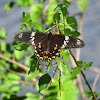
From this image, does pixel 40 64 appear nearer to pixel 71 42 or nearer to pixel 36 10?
pixel 71 42

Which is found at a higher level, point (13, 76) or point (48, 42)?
point (48, 42)

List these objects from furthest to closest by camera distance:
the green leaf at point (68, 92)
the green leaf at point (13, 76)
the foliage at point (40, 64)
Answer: the green leaf at point (13, 76)
the green leaf at point (68, 92)
the foliage at point (40, 64)

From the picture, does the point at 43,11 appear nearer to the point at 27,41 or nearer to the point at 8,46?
the point at 8,46

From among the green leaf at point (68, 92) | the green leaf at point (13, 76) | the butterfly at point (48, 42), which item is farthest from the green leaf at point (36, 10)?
the butterfly at point (48, 42)

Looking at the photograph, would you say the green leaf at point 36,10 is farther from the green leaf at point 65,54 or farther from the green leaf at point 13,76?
the green leaf at point 65,54

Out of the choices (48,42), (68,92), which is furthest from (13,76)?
(48,42)

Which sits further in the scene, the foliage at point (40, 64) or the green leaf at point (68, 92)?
the green leaf at point (68, 92)

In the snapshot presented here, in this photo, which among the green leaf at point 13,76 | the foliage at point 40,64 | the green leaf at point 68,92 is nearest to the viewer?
the foliage at point 40,64

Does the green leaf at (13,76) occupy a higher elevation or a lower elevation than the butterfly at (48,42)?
lower
